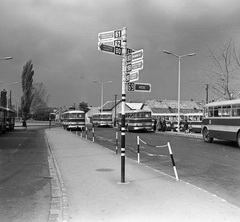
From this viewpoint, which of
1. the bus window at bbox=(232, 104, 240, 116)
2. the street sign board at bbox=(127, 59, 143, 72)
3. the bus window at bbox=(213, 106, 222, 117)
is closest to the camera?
the street sign board at bbox=(127, 59, 143, 72)

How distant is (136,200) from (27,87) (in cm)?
6486

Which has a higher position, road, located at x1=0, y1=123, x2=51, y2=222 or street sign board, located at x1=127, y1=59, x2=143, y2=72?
street sign board, located at x1=127, y1=59, x2=143, y2=72

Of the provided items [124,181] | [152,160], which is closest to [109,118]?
[152,160]

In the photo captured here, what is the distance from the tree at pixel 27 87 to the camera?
2562 inches

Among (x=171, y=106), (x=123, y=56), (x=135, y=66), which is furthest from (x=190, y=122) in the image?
(x=171, y=106)

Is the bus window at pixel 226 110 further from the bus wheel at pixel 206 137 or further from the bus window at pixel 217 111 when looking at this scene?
the bus wheel at pixel 206 137

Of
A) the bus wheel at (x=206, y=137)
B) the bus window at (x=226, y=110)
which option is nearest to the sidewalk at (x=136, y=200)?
the bus window at (x=226, y=110)

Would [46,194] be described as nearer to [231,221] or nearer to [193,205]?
[193,205]

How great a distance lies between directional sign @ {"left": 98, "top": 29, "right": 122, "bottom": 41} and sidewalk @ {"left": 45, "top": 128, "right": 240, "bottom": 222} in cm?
369

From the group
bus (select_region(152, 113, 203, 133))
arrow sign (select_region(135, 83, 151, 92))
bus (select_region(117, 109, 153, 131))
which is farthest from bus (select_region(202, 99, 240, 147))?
bus (select_region(117, 109, 153, 131))

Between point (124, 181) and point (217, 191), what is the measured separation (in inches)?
88.4

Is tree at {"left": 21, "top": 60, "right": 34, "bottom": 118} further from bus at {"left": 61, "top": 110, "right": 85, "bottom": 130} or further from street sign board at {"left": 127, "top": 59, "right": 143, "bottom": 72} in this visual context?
street sign board at {"left": 127, "top": 59, "right": 143, "bottom": 72}

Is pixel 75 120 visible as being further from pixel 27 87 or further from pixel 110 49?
pixel 110 49

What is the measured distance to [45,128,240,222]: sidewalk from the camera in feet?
16.4
